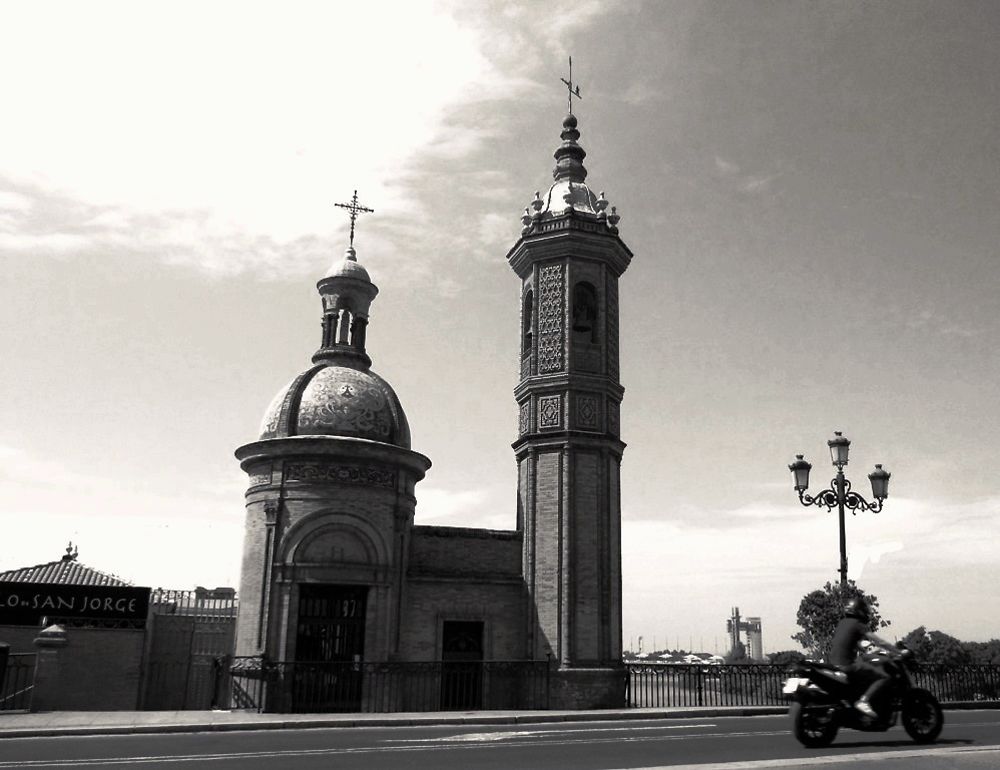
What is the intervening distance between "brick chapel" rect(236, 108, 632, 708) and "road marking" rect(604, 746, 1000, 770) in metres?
12.9

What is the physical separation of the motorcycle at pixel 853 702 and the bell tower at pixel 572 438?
1173 cm

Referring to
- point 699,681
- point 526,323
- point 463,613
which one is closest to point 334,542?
point 463,613

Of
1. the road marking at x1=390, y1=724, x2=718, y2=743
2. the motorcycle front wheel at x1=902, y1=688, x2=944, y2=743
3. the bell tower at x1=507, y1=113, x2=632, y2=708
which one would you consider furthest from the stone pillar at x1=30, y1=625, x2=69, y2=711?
the motorcycle front wheel at x1=902, y1=688, x2=944, y2=743

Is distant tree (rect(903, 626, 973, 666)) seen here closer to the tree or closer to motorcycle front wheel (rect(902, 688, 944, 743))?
the tree

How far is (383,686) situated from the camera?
69.9ft

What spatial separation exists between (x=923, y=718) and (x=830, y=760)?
2.51 m

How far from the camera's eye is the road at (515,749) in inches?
354

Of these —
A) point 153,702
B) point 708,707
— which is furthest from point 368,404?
point 708,707

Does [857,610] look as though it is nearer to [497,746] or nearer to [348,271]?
[497,746]

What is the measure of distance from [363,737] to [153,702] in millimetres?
→ 13531

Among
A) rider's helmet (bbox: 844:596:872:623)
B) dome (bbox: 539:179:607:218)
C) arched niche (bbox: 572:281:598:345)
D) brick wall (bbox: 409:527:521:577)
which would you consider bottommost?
rider's helmet (bbox: 844:596:872:623)

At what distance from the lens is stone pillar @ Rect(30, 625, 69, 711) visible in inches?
723

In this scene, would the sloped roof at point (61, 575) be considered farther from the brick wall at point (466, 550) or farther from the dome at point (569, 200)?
the dome at point (569, 200)

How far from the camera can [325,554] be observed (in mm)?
22000
